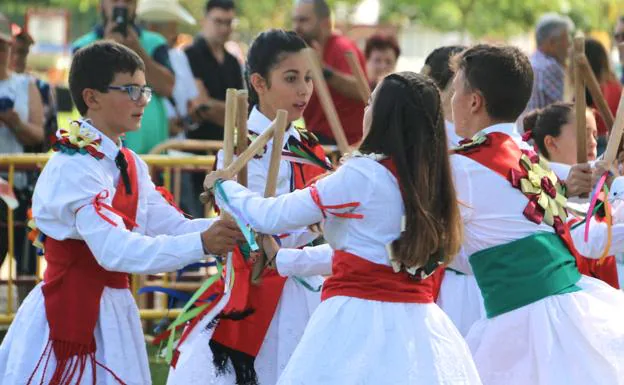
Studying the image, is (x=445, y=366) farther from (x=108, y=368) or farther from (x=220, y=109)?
(x=220, y=109)

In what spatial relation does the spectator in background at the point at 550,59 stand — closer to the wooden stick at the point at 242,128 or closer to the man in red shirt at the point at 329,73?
the man in red shirt at the point at 329,73

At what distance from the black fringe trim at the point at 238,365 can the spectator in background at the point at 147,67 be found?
4.19 m

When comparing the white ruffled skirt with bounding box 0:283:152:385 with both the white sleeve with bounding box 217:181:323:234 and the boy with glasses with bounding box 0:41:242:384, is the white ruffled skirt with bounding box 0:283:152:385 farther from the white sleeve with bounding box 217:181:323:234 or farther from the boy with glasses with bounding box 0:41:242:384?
the white sleeve with bounding box 217:181:323:234

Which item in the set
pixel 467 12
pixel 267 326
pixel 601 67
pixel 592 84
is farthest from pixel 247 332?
pixel 467 12

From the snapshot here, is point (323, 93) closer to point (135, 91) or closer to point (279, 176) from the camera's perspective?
point (279, 176)

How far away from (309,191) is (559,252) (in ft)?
3.55

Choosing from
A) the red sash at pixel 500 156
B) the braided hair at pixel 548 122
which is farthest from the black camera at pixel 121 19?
the red sash at pixel 500 156

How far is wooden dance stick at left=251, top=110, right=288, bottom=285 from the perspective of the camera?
5.12 metres

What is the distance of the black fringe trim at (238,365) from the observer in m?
5.62

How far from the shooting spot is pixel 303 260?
5.16 meters

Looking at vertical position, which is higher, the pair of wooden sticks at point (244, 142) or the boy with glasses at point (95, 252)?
the pair of wooden sticks at point (244, 142)

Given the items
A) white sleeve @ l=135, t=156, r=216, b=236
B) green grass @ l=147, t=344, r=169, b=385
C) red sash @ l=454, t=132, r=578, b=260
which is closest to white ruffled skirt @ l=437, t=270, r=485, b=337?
red sash @ l=454, t=132, r=578, b=260

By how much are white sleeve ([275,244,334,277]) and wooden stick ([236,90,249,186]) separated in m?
0.34

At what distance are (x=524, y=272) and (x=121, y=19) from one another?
5193 mm
